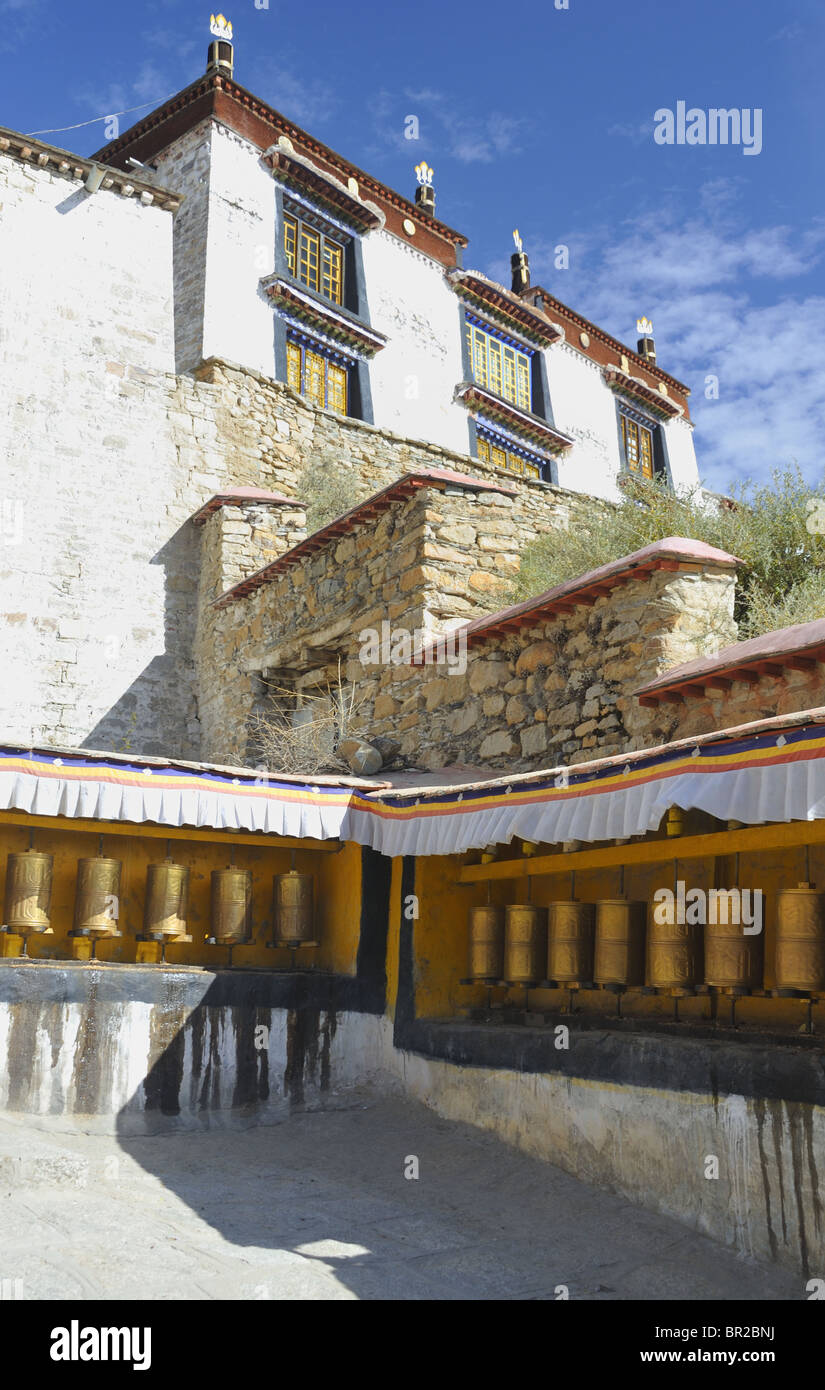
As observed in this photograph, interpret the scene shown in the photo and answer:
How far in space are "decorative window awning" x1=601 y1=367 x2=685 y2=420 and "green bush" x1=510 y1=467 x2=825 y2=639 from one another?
45.7 feet

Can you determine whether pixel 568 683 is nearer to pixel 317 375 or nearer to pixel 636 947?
pixel 636 947

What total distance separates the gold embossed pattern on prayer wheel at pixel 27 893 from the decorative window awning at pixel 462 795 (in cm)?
35

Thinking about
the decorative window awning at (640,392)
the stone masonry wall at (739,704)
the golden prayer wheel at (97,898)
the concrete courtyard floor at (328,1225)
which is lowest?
the concrete courtyard floor at (328,1225)

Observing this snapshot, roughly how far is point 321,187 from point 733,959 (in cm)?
1682

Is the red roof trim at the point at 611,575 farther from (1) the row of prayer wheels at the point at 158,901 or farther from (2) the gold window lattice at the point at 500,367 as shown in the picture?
(2) the gold window lattice at the point at 500,367

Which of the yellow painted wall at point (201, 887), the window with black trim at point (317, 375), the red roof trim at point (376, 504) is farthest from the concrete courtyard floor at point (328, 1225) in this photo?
the window with black trim at point (317, 375)

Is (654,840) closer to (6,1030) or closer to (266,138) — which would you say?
(6,1030)

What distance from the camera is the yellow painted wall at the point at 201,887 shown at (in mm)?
6750

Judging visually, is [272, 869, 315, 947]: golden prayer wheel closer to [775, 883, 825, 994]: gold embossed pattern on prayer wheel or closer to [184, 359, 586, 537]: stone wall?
[775, 883, 825, 994]: gold embossed pattern on prayer wheel

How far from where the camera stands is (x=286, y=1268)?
4.22 meters

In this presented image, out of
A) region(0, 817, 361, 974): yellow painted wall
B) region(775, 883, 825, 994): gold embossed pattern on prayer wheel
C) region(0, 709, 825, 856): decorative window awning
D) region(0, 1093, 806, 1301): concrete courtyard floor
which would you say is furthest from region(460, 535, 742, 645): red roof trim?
region(0, 1093, 806, 1301): concrete courtyard floor

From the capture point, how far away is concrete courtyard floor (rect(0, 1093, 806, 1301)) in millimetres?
4113

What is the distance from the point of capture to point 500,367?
22.4 metres
